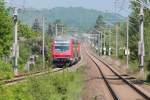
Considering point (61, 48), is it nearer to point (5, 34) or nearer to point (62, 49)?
point (62, 49)

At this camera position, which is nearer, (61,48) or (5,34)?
(5,34)

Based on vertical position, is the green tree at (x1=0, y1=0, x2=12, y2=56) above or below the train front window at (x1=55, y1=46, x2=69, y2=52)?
above

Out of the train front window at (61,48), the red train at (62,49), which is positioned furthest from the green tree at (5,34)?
the train front window at (61,48)

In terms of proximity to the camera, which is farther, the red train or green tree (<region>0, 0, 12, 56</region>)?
the red train

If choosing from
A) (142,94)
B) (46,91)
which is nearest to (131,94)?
(142,94)

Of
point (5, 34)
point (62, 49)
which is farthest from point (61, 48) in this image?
point (5, 34)

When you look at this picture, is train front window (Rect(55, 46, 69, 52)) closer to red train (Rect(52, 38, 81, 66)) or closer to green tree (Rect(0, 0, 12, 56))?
red train (Rect(52, 38, 81, 66))

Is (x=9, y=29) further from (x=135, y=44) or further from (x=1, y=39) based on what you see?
(x=135, y=44)

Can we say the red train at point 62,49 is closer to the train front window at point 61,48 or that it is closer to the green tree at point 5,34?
the train front window at point 61,48

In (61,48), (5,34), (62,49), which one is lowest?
→ (62,49)

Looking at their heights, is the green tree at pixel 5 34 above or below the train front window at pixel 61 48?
above

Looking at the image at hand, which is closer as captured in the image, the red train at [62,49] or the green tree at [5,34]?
the green tree at [5,34]

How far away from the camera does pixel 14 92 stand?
20578 millimetres

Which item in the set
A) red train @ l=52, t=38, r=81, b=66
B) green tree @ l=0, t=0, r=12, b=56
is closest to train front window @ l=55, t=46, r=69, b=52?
red train @ l=52, t=38, r=81, b=66
